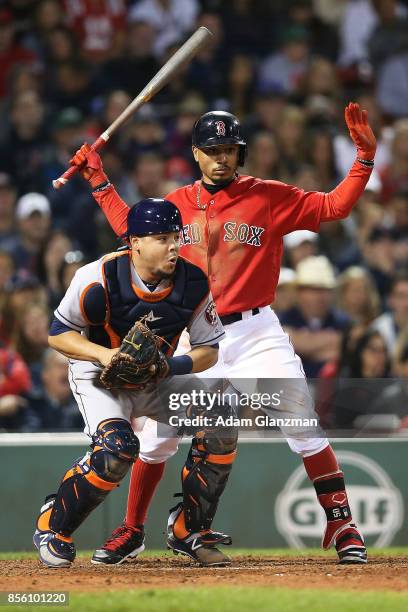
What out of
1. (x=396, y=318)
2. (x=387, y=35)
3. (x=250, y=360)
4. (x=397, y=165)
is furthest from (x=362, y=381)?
(x=387, y=35)

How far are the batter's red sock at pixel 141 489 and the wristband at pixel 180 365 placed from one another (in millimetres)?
760

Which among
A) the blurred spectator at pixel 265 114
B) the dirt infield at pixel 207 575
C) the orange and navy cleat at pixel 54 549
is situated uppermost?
the blurred spectator at pixel 265 114

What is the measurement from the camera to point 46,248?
1059 cm

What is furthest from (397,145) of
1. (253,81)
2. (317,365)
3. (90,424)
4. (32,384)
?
(90,424)

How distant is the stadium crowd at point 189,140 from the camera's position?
944 cm

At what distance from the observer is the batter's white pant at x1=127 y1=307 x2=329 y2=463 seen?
6.50 m

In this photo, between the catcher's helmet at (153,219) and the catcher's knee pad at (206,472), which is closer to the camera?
the catcher's helmet at (153,219)

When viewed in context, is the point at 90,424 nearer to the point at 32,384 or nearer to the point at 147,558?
the point at 147,558

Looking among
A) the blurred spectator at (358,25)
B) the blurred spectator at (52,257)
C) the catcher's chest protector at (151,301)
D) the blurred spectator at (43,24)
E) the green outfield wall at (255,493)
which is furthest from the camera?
the blurred spectator at (358,25)

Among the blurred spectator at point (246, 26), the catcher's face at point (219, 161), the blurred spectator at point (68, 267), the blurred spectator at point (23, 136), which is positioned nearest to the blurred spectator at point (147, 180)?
the blurred spectator at point (23, 136)

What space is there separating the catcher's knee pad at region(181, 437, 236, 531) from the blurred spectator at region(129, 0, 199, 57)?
285 inches

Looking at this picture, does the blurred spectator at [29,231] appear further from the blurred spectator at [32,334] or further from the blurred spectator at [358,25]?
the blurred spectator at [358,25]

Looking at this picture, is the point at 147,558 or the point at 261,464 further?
the point at 261,464

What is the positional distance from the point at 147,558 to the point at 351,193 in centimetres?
209
